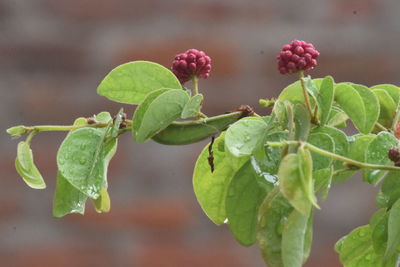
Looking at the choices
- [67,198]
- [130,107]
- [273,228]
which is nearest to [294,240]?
[273,228]

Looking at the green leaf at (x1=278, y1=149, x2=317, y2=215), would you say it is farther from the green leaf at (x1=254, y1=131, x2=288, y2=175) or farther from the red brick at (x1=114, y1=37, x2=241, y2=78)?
the red brick at (x1=114, y1=37, x2=241, y2=78)

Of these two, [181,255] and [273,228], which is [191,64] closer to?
[273,228]

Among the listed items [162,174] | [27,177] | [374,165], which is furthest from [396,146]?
[162,174]

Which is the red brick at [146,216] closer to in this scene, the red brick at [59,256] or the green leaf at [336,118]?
the red brick at [59,256]

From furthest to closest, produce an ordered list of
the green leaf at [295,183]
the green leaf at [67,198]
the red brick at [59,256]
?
the red brick at [59,256] < the green leaf at [67,198] < the green leaf at [295,183]

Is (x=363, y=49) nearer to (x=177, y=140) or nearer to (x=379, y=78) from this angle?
(x=379, y=78)

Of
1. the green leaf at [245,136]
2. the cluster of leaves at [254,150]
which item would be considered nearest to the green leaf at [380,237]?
the cluster of leaves at [254,150]
